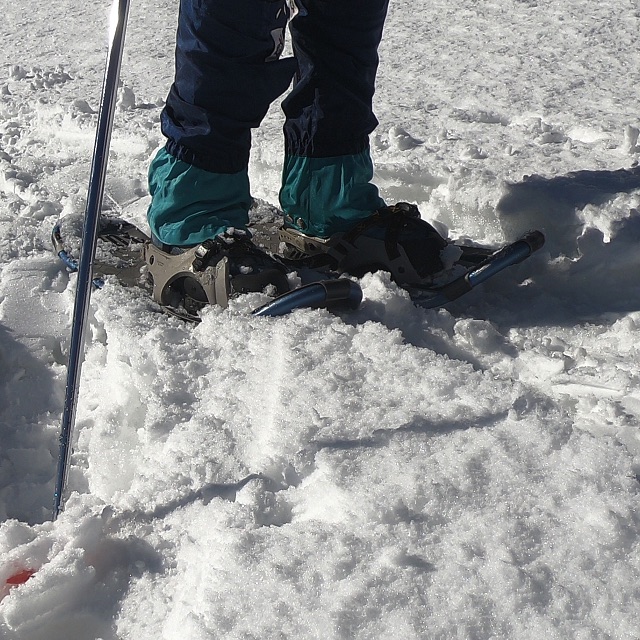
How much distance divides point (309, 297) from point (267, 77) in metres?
0.56

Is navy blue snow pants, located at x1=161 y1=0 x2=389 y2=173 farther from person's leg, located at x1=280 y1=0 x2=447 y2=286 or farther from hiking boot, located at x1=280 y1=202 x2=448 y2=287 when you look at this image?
hiking boot, located at x1=280 y1=202 x2=448 y2=287

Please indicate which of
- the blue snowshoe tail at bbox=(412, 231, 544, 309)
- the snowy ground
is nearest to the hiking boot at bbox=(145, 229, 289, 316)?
the snowy ground

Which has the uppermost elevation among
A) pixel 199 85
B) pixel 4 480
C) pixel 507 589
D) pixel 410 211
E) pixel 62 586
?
pixel 199 85

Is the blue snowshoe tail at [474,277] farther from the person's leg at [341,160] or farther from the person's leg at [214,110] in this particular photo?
the person's leg at [214,110]

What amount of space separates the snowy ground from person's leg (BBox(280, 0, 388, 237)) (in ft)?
1.19

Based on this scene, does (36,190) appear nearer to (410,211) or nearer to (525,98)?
(410,211)

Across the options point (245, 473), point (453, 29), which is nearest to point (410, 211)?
point (245, 473)

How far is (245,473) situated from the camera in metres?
1.50

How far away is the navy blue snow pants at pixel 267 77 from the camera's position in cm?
191

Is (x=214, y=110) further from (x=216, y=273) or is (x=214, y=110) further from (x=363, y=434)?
Result: (x=363, y=434)

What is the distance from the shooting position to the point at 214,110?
→ 199 cm

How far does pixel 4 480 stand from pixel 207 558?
67 cm

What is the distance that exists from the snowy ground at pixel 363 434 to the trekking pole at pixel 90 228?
0.37 ft

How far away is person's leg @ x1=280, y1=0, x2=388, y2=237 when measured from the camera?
7.14ft
